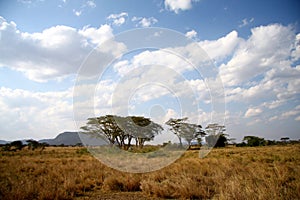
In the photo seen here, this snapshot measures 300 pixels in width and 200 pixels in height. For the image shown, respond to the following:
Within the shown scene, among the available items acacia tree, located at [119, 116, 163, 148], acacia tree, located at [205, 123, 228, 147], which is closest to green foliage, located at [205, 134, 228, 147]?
acacia tree, located at [205, 123, 228, 147]

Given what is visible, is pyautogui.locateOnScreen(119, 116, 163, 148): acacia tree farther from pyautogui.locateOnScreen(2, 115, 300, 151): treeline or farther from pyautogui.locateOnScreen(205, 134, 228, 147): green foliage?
pyautogui.locateOnScreen(205, 134, 228, 147): green foliage

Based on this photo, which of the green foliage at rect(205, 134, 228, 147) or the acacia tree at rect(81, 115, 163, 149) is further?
the green foliage at rect(205, 134, 228, 147)

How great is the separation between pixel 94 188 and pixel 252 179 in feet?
16.4

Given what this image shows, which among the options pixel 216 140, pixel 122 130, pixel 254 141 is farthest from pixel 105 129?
pixel 254 141

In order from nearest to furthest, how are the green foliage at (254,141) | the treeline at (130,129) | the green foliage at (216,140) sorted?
the treeline at (130,129) < the green foliage at (216,140) < the green foliage at (254,141)

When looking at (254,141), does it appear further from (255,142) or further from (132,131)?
(132,131)

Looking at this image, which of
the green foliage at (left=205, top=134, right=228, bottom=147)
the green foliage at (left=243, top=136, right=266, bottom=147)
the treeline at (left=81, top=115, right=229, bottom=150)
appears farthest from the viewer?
the green foliage at (left=243, top=136, right=266, bottom=147)

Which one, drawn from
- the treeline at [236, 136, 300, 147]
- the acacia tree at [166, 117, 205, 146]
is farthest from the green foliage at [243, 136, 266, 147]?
the acacia tree at [166, 117, 205, 146]

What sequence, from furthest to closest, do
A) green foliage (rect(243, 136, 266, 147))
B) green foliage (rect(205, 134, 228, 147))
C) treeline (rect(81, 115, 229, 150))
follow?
green foliage (rect(243, 136, 266, 147)) → green foliage (rect(205, 134, 228, 147)) → treeline (rect(81, 115, 229, 150))

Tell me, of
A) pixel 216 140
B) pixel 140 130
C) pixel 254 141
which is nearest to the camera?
pixel 140 130

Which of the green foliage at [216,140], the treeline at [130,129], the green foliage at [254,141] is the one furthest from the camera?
the green foliage at [254,141]

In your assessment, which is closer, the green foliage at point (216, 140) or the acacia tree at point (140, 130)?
the acacia tree at point (140, 130)

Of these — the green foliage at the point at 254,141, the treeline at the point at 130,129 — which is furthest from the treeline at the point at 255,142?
the treeline at the point at 130,129

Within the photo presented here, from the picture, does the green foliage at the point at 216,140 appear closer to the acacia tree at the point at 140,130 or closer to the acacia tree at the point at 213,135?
the acacia tree at the point at 213,135
